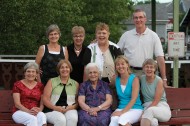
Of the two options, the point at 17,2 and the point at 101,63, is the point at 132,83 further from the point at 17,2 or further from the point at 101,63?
the point at 17,2

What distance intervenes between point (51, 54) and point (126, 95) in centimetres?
129

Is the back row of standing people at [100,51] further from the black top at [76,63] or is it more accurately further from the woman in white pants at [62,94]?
the woman in white pants at [62,94]

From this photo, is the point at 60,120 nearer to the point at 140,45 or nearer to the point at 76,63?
the point at 76,63

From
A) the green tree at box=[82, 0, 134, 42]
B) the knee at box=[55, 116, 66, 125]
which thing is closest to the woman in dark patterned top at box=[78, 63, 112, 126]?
the knee at box=[55, 116, 66, 125]

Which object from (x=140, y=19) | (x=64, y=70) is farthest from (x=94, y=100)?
(x=140, y=19)

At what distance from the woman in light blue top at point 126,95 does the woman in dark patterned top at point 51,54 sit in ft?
2.94

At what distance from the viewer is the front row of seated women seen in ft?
21.5

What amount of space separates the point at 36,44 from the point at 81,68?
13571 millimetres

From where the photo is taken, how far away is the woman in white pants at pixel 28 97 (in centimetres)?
659

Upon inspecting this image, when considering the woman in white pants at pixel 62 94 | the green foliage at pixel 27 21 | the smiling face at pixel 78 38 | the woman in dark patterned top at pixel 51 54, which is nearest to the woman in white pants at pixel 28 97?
the woman in white pants at pixel 62 94

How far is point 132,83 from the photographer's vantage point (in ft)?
22.2

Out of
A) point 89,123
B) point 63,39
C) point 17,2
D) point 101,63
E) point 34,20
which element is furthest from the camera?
point 63,39

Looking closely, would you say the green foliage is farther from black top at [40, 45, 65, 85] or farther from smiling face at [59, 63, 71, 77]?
smiling face at [59, 63, 71, 77]

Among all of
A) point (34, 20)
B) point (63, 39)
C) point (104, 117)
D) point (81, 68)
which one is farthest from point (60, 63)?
point (63, 39)
